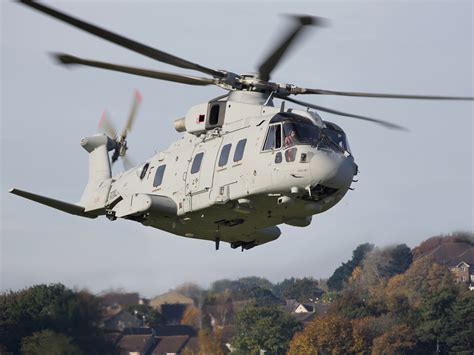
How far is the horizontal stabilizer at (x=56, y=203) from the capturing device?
1256 inches

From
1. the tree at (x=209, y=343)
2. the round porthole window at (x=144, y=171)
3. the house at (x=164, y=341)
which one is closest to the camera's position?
the round porthole window at (x=144, y=171)

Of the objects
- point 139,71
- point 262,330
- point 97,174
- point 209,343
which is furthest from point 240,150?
point 262,330

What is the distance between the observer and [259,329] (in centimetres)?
5428

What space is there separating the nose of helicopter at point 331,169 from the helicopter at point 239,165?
2cm

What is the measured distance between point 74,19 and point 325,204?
7.92 meters

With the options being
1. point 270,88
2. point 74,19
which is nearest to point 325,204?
point 270,88

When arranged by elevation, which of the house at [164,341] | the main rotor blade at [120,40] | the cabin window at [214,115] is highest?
the main rotor blade at [120,40]

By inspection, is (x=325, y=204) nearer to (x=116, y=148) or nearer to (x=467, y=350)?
(x=116, y=148)

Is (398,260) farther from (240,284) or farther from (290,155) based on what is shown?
(290,155)

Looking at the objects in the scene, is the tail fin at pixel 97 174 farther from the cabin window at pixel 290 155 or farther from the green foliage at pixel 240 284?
the green foliage at pixel 240 284

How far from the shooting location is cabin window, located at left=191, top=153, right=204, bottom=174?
96.4ft

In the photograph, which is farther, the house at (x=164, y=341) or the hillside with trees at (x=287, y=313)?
the house at (x=164, y=341)

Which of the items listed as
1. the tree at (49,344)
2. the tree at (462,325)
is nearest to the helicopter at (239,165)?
the tree at (49,344)

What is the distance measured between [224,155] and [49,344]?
11913mm
